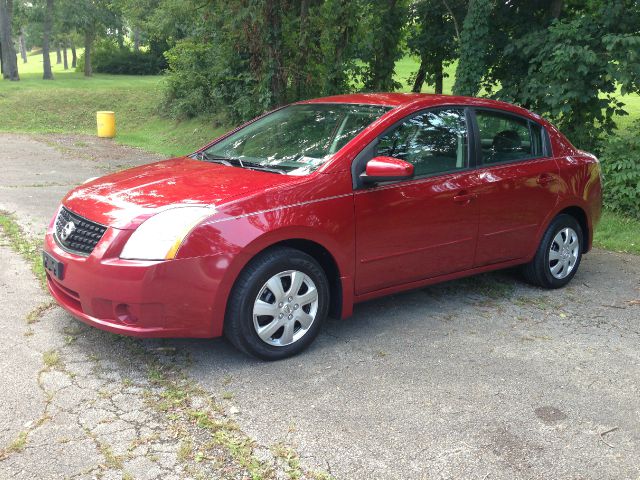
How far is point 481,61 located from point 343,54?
2.59 metres

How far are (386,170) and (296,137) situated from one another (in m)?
0.94

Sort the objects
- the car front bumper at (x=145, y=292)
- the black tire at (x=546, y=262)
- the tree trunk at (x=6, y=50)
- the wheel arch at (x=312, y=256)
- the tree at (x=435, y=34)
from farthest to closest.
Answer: the tree trunk at (x=6, y=50) → the tree at (x=435, y=34) → the black tire at (x=546, y=262) → the wheel arch at (x=312, y=256) → the car front bumper at (x=145, y=292)

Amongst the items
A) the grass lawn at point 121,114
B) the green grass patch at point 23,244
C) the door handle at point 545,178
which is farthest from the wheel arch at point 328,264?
the grass lawn at point 121,114

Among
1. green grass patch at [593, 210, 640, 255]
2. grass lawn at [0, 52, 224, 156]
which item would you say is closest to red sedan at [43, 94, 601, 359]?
green grass patch at [593, 210, 640, 255]

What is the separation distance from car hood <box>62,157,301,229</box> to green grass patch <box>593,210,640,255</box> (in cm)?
490

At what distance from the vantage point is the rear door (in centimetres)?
518

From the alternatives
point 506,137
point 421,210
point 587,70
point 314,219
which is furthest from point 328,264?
point 587,70

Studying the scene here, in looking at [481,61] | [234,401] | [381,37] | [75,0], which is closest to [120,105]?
[381,37]

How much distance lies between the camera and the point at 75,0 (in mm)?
42219

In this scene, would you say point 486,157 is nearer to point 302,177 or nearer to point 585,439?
point 302,177

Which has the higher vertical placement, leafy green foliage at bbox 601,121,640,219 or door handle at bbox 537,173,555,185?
door handle at bbox 537,173,555,185

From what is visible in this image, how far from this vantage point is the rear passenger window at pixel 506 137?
17.3ft

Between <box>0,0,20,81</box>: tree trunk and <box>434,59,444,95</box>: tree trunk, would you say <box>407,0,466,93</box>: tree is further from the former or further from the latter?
<box>0,0,20,81</box>: tree trunk

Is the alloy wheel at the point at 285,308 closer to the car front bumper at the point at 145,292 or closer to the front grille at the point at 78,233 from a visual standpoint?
the car front bumper at the point at 145,292
